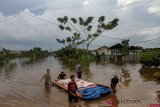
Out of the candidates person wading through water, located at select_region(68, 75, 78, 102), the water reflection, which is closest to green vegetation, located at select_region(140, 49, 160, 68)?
the water reflection

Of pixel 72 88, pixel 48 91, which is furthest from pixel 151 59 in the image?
pixel 72 88

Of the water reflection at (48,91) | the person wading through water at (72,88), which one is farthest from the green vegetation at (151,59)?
the person wading through water at (72,88)

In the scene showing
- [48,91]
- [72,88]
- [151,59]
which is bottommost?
[48,91]

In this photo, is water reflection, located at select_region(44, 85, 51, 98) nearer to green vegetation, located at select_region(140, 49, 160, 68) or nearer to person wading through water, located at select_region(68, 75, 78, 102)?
person wading through water, located at select_region(68, 75, 78, 102)

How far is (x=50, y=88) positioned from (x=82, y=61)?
1255 inches

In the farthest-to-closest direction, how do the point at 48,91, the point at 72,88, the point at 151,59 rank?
the point at 151,59 < the point at 48,91 < the point at 72,88

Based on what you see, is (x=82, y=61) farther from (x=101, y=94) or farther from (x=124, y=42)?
(x=101, y=94)

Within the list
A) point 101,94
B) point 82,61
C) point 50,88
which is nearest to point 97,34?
point 82,61

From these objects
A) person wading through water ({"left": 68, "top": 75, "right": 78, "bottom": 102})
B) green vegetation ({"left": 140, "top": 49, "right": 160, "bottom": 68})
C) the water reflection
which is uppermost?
green vegetation ({"left": 140, "top": 49, "right": 160, "bottom": 68})

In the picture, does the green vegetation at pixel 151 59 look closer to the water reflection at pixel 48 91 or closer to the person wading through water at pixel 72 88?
the water reflection at pixel 48 91

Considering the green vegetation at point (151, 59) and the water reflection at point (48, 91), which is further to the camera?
the green vegetation at point (151, 59)

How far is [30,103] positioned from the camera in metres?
14.3

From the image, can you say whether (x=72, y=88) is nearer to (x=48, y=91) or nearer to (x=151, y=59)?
(x=48, y=91)

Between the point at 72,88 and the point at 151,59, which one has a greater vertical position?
the point at 151,59
